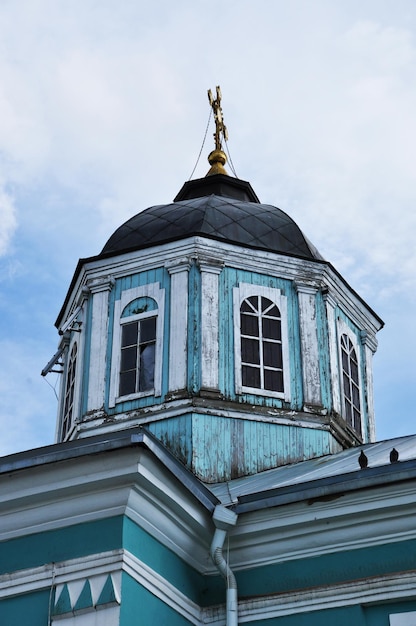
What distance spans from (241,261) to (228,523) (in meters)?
4.80

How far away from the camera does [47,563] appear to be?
8.16m

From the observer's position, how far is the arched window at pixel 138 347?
12.4 meters

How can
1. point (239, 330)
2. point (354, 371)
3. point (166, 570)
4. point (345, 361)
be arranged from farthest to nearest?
point (354, 371) → point (345, 361) → point (239, 330) → point (166, 570)

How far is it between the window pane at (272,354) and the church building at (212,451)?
0.06ft

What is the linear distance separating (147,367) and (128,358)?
0.28m

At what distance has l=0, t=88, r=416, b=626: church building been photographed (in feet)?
26.6

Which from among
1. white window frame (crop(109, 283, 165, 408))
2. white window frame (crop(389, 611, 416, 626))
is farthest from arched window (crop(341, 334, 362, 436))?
white window frame (crop(389, 611, 416, 626))

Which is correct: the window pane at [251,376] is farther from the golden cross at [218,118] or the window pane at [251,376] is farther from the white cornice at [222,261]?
the golden cross at [218,118]

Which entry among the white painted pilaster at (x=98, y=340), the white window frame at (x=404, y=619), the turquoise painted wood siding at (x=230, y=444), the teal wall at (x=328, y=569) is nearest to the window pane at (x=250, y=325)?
the turquoise painted wood siding at (x=230, y=444)

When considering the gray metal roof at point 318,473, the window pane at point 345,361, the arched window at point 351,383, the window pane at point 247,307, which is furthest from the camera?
the window pane at point 345,361

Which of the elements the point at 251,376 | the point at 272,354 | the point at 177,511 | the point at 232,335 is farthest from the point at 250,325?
the point at 177,511

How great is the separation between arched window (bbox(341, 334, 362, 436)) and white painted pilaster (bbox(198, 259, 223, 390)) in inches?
69.6

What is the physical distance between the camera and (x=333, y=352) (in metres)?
13.0

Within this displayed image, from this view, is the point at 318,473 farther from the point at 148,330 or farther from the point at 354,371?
the point at 354,371
